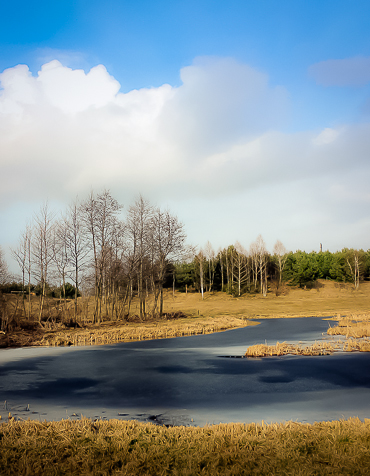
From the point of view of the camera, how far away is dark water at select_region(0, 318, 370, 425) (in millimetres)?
8852

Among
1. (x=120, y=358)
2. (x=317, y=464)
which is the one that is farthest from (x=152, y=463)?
(x=120, y=358)

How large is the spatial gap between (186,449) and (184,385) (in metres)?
5.67

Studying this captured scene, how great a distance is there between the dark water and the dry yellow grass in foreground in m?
1.34

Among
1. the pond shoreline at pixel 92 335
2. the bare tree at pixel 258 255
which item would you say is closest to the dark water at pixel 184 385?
the pond shoreline at pixel 92 335

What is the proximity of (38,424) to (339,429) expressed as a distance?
5.62 metres

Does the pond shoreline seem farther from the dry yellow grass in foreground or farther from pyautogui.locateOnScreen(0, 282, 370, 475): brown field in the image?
the dry yellow grass in foreground

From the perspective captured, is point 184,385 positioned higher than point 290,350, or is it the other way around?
point 184,385

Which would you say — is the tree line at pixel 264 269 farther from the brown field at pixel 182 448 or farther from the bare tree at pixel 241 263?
the brown field at pixel 182 448

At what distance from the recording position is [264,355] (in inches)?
660

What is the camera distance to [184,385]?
1160cm

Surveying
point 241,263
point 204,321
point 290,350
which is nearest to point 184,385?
point 290,350

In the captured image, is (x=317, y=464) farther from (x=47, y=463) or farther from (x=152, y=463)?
(x=47, y=463)

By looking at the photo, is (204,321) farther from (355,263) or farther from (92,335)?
(355,263)

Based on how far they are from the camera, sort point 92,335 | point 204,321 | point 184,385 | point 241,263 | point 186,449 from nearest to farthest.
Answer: point 186,449 < point 184,385 < point 92,335 < point 204,321 < point 241,263
